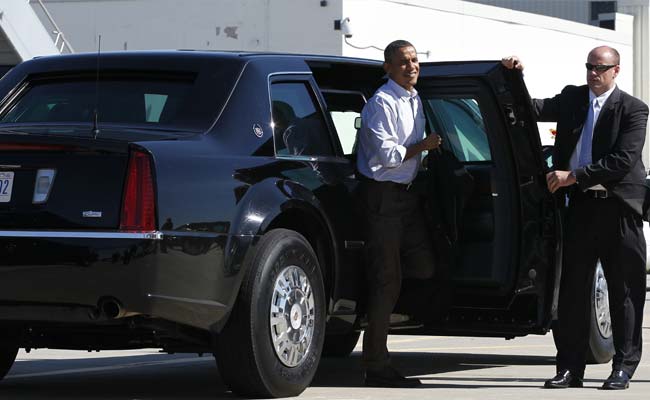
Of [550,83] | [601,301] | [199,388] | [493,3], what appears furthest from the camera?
[493,3]

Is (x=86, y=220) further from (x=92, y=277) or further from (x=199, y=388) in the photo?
(x=199, y=388)

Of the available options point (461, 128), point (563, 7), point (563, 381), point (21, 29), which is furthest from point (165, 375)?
point (563, 7)

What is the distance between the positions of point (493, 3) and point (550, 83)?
70.6 feet

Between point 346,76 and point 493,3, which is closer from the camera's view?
point 346,76

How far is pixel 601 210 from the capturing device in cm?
918

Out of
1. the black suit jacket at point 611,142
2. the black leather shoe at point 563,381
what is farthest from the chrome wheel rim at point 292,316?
the black suit jacket at point 611,142

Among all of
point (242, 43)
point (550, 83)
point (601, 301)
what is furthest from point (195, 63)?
point (550, 83)

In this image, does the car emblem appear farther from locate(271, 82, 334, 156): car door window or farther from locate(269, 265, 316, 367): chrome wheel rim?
locate(269, 265, 316, 367): chrome wheel rim

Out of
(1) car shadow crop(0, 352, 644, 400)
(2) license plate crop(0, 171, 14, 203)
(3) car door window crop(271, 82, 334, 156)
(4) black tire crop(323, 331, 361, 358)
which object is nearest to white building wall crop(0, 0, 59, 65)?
(1) car shadow crop(0, 352, 644, 400)

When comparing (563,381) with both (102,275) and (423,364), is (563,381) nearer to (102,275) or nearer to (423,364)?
(423,364)

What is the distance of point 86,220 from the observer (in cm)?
760

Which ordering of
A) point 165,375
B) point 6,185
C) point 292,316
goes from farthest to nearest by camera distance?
point 165,375 → point 292,316 → point 6,185

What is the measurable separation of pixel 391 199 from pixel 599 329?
2449 mm

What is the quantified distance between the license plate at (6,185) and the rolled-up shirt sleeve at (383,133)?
84.7 inches
